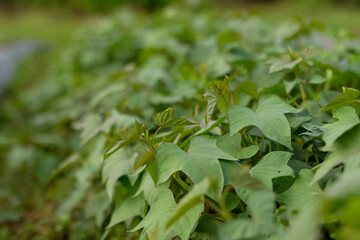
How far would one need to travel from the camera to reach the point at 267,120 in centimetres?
91

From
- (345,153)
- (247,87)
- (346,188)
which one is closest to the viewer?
(346,188)

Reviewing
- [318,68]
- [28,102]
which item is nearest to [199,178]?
[318,68]

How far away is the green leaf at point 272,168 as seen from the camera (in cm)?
82

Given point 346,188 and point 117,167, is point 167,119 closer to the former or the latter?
point 117,167

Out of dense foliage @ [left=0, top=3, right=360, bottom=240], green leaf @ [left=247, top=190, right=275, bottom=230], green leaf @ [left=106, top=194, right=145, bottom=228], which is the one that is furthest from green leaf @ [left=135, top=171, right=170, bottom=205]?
green leaf @ [left=247, top=190, right=275, bottom=230]

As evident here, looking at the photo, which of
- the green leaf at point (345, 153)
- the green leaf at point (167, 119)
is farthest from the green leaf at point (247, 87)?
the green leaf at point (345, 153)

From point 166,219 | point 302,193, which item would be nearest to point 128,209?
point 166,219

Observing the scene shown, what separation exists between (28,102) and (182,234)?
3323mm

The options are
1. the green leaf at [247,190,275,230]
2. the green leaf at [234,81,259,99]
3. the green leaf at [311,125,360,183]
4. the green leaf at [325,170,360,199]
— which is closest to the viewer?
the green leaf at [325,170,360,199]

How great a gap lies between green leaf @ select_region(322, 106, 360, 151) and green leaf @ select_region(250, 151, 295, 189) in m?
0.11

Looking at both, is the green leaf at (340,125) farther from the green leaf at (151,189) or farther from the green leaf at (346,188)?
the green leaf at (151,189)

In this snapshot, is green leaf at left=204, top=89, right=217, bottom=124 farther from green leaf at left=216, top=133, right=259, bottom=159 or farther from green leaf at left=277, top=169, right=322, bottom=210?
green leaf at left=277, top=169, right=322, bottom=210

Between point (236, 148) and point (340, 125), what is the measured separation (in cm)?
27

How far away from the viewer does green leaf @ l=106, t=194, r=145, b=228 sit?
109 centimetres
